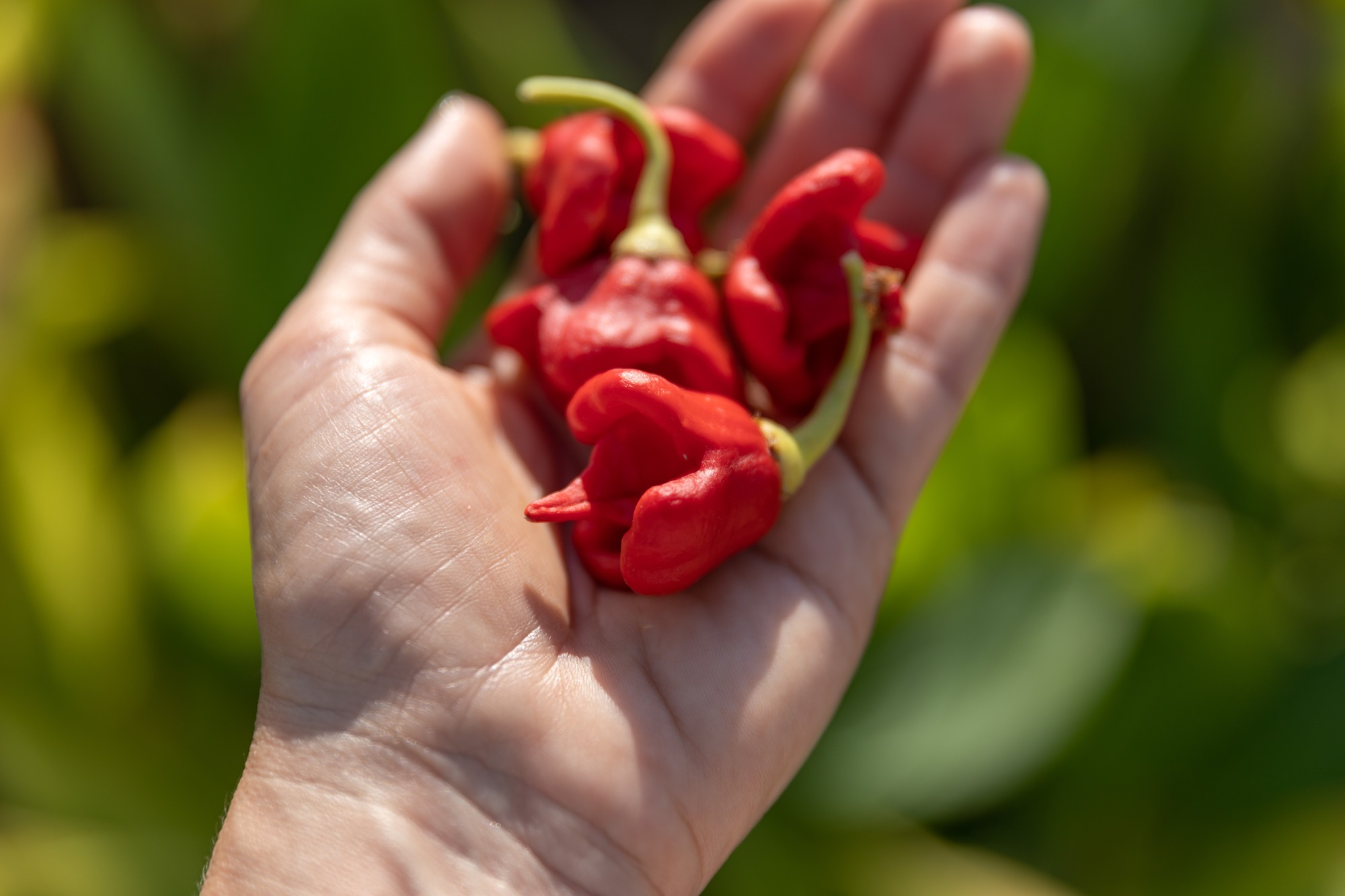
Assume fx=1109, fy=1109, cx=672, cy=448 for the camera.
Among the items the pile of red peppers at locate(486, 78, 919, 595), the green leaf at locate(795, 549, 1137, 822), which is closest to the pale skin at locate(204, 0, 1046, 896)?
the pile of red peppers at locate(486, 78, 919, 595)

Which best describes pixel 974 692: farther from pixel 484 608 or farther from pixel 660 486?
pixel 484 608

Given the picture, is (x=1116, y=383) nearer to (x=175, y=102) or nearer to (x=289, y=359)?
(x=289, y=359)

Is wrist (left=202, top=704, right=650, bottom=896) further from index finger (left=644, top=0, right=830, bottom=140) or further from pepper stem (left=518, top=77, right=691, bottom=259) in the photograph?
index finger (left=644, top=0, right=830, bottom=140)

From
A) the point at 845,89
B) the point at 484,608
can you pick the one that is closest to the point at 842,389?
the point at 484,608

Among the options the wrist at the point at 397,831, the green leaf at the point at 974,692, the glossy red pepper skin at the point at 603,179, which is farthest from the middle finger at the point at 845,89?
the wrist at the point at 397,831

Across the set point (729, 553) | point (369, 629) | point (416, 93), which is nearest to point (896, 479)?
point (729, 553)

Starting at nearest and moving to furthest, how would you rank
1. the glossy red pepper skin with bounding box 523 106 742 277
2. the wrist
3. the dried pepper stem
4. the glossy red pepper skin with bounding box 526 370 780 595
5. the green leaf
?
1. the wrist
2. the glossy red pepper skin with bounding box 526 370 780 595
3. the dried pepper stem
4. the glossy red pepper skin with bounding box 523 106 742 277
5. the green leaf

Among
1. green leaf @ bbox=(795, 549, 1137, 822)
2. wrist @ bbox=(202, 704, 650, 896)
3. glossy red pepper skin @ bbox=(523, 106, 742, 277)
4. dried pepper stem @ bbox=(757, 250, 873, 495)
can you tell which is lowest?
green leaf @ bbox=(795, 549, 1137, 822)

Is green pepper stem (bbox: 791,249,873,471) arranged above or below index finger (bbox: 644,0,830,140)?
below
